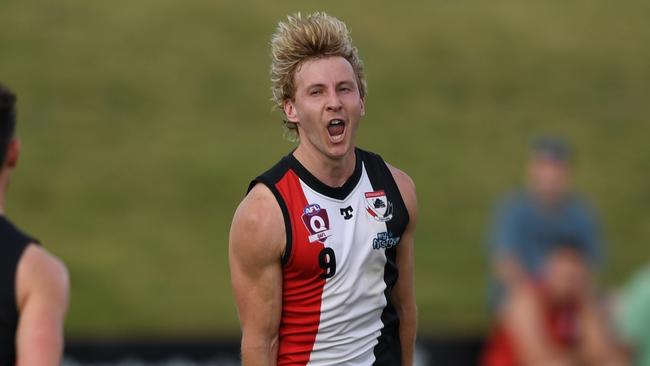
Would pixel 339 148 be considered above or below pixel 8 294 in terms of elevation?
above

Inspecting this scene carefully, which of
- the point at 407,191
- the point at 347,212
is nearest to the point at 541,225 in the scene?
the point at 407,191

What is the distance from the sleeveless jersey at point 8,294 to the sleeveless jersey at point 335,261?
3.39 ft

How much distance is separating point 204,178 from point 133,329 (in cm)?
361

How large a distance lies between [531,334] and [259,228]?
5532mm

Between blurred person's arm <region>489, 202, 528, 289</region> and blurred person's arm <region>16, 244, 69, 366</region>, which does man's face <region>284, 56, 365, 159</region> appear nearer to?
blurred person's arm <region>16, 244, 69, 366</region>

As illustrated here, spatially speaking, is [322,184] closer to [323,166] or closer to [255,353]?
[323,166]

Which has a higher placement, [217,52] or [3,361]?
[217,52]

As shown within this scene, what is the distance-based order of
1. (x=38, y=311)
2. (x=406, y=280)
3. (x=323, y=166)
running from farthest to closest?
(x=406, y=280)
(x=323, y=166)
(x=38, y=311)

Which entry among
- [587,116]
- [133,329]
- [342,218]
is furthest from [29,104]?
[342,218]

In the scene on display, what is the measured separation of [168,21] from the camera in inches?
899

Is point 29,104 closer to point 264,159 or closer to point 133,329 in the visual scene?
point 264,159

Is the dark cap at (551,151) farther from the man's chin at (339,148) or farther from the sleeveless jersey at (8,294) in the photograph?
the sleeveless jersey at (8,294)

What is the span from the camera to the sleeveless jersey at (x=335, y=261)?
18.0 feet

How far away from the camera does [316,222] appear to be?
18.0 feet
